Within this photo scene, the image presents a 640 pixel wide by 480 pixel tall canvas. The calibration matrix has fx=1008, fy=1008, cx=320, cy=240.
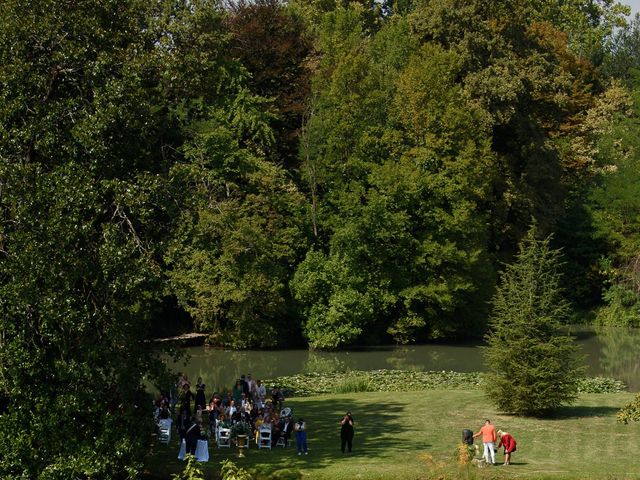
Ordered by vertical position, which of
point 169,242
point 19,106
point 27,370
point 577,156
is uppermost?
point 577,156

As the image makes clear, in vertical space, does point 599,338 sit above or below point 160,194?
below

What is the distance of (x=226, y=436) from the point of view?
26594 millimetres

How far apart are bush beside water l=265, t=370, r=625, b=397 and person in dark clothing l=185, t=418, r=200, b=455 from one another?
12.5 m

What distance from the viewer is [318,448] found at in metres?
26.3

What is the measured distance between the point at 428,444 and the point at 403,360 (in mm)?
22883

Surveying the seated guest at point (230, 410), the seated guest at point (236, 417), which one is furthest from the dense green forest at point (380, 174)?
the seated guest at point (236, 417)

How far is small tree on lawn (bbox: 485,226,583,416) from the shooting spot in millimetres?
30547

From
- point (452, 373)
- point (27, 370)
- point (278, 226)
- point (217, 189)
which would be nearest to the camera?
point (27, 370)

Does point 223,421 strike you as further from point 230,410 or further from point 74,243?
point 74,243

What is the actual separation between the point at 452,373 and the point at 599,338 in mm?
19116

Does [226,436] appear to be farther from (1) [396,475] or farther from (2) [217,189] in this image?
(2) [217,189]

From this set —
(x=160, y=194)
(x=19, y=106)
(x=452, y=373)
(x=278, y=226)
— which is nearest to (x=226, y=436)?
(x=160, y=194)

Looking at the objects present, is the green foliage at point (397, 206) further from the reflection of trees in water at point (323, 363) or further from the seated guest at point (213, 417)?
the seated guest at point (213, 417)

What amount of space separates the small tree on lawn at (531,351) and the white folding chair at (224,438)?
8.99 meters
